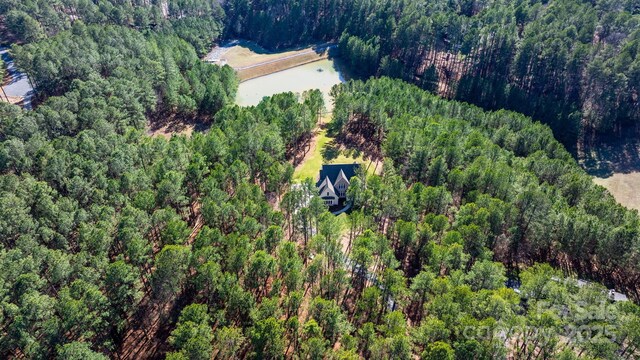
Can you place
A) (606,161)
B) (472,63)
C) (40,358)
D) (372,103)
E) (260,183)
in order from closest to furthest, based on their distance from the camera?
(40,358), (260,183), (372,103), (606,161), (472,63)

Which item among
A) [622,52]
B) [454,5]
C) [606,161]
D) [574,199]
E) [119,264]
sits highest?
[454,5]

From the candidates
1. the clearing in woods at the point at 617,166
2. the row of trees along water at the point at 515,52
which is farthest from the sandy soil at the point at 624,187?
the row of trees along water at the point at 515,52

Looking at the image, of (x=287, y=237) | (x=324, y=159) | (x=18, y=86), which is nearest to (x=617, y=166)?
(x=324, y=159)

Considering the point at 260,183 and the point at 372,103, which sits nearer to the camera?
the point at 260,183

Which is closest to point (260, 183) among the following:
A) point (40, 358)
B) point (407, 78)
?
point (40, 358)

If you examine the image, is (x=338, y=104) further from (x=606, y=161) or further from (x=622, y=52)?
(x=622, y=52)

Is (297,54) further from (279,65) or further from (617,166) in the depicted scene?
(617,166)

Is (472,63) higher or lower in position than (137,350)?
higher
